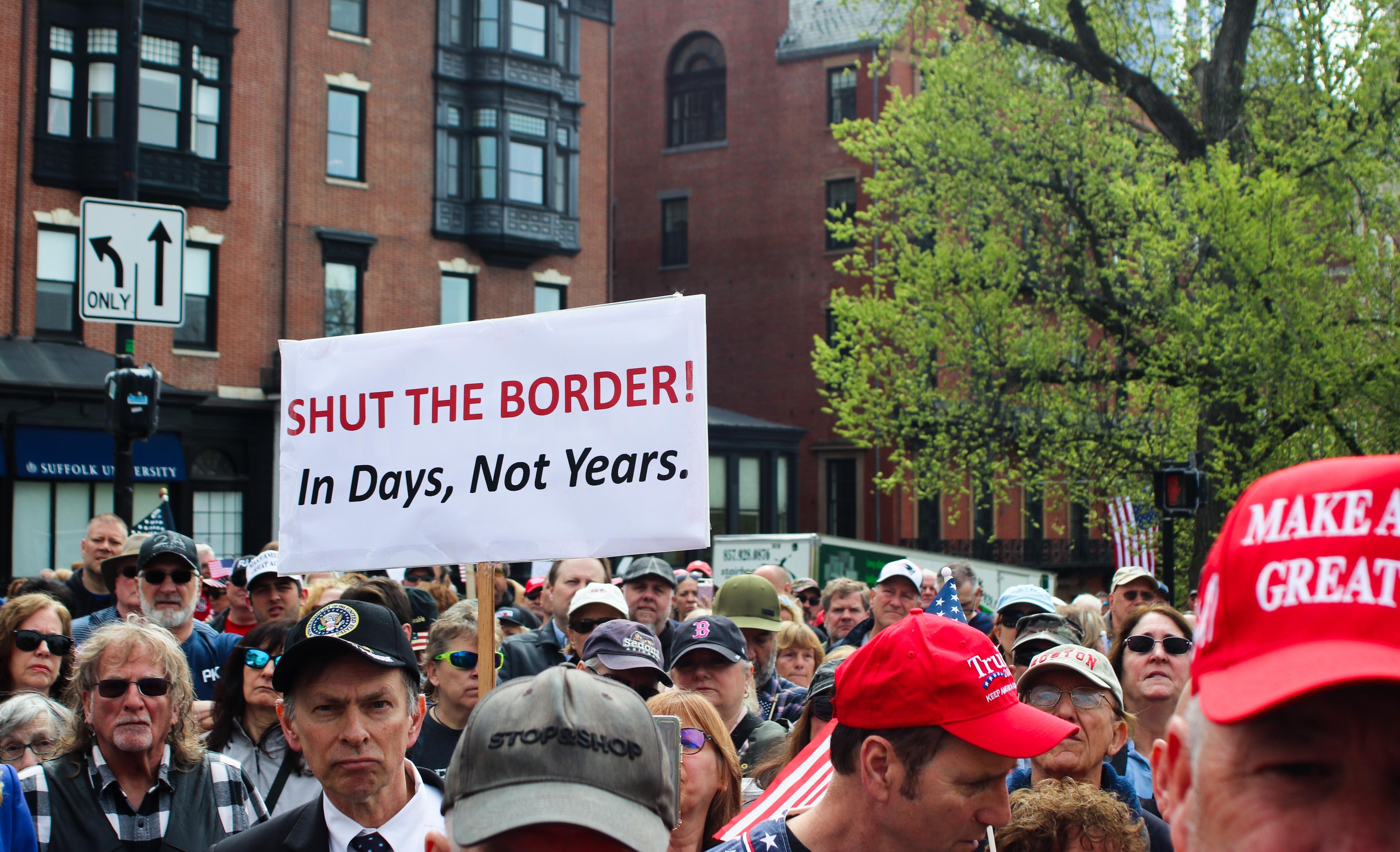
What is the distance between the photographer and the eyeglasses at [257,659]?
5660 mm

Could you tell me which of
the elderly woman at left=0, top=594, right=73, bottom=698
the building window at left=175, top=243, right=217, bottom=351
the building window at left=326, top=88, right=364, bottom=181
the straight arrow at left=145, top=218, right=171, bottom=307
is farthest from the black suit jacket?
the building window at left=326, top=88, right=364, bottom=181

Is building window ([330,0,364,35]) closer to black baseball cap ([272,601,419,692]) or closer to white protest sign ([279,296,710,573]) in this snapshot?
white protest sign ([279,296,710,573])

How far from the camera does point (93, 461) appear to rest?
26.0 metres

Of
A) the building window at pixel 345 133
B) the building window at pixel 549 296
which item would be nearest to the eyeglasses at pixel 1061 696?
the building window at pixel 345 133

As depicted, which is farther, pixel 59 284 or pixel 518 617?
pixel 59 284

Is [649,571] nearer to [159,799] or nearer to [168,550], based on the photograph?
[168,550]

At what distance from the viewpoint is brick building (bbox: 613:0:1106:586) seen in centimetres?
4066

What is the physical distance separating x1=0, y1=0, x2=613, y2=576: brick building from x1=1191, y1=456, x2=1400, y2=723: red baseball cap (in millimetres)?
24939

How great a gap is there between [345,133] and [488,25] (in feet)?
14.9

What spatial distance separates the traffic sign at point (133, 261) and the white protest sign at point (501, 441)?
15.3 ft

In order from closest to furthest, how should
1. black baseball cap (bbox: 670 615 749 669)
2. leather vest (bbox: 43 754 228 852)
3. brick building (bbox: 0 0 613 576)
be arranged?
1. leather vest (bbox: 43 754 228 852)
2. black baseball cap (bbox: 670 615 749 669)
3. brick building (bbox: 0 0 613 576)

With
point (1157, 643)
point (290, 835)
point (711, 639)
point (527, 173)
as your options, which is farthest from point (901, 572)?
point (527, 173)

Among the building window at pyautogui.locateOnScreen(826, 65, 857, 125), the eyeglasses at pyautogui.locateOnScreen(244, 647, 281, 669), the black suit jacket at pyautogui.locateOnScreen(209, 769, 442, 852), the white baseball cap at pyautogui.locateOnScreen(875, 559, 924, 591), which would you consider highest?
the building window at pyautogui.locateOnScreen(826, 65, 857, 125)

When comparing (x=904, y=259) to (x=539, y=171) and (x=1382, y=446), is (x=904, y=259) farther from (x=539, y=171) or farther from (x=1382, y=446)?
(x=539, y=171)
